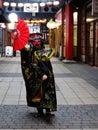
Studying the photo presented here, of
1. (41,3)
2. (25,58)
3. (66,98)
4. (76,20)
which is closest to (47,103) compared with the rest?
(25,58)

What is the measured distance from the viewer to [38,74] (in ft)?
28.5

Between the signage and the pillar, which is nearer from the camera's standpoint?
the pillar

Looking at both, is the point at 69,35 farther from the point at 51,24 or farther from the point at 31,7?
the point at 31,7

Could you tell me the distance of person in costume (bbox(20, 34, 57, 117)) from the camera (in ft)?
28.3

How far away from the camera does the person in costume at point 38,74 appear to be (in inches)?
340

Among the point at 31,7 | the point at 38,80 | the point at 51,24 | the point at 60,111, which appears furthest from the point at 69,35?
the point at 38,80

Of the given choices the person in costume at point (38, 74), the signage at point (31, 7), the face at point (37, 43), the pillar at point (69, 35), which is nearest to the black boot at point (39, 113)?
the person in costume at point (38, 74)

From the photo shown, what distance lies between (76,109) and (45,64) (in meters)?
1.51

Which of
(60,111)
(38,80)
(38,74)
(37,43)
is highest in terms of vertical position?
(37,43)

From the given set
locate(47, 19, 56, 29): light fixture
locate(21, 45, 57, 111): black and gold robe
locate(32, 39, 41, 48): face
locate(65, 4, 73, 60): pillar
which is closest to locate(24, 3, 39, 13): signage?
locate(47, 19, 56, 29): light fixture

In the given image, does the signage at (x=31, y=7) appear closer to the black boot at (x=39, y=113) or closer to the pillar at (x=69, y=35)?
the pillar at (x=69, y=35)

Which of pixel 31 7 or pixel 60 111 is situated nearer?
pixel 60 111

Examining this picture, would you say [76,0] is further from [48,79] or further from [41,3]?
[48,79]

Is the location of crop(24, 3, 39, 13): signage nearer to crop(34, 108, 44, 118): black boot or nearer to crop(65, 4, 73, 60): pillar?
crop(65, 4, 73, 60): pillar
